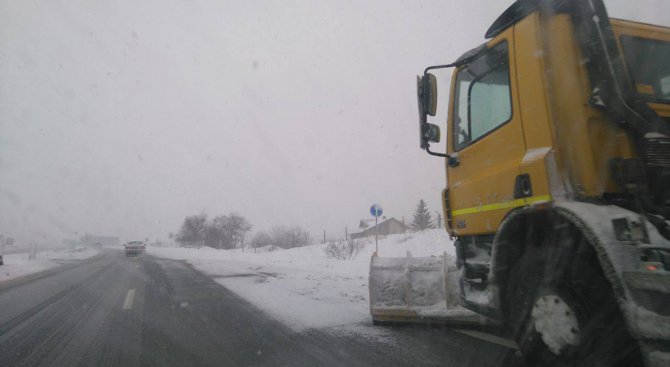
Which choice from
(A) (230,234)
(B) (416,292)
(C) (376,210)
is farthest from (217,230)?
(B) (416,292)

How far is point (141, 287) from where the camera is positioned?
32.8 feet

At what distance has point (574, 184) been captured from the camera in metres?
2.63

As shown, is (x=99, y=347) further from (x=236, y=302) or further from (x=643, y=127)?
(x=643, y=127)

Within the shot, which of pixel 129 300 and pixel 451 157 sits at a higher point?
pixel 451 157

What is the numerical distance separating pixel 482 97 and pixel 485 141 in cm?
48

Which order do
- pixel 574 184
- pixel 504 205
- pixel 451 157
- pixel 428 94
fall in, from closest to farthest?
1. pixel 574 184
2. pixel 504 205
3. pixel 428 94
4. pixel 451 157

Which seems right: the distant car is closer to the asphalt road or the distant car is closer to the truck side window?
the asphalt road

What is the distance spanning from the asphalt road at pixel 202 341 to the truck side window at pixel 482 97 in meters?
2.19

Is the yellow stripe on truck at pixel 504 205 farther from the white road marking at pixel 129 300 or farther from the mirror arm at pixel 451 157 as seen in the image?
the white road marking at pixel 129 300

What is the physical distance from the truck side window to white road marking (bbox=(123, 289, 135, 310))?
21.4 feet

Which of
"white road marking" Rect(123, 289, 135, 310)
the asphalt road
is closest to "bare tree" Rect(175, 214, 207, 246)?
"white road marking" Rect(123, 289, 135, 310)

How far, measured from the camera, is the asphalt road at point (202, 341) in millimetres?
3797

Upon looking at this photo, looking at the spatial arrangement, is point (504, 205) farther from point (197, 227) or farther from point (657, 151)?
point (197, 227)

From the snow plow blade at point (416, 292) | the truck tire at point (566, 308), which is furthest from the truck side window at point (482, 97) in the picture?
the snow plow blade at point (416, 292)
